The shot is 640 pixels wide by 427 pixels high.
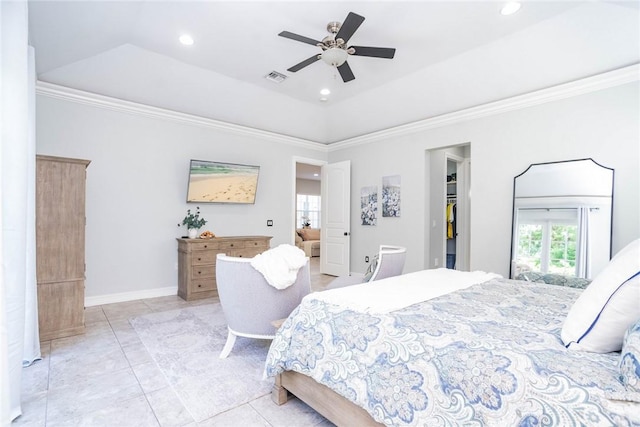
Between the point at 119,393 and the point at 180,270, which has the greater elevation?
the point at 180,270

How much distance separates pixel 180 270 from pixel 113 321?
127 cm

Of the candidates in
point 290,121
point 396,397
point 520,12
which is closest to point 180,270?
point 290,121

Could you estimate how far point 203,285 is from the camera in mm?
4488

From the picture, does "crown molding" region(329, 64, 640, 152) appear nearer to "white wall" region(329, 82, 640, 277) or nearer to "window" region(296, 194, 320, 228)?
"white wall" region(329, 82, 640, 277)

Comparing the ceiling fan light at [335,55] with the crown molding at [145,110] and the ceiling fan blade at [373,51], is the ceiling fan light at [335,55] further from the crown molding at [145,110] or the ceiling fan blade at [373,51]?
the crown molding at [145,110]

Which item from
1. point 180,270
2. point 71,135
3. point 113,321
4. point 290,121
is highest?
point 290,121

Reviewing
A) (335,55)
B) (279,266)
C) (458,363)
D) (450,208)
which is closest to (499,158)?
(450,208)

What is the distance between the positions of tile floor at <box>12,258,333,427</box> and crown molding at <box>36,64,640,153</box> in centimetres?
291

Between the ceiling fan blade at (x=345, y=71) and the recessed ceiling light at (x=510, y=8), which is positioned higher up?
the recessed ceiling light at (x=510, y=8)

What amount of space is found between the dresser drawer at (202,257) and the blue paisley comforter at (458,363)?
2.90 meters

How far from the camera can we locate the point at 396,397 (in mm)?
1319

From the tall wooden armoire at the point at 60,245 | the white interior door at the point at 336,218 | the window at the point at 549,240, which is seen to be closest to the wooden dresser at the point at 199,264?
the tall wooden armoire at the point at 60,245

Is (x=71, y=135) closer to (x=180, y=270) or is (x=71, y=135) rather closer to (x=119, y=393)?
(x=180, y=270)

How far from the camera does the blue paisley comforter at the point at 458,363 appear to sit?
3.24 ft
